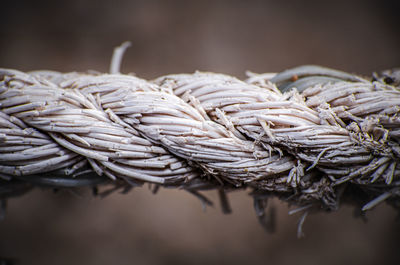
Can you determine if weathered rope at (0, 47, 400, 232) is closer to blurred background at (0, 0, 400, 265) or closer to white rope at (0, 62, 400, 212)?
white rope at (0, 62, 400, 212)

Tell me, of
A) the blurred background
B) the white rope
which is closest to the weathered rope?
Result: the white rope

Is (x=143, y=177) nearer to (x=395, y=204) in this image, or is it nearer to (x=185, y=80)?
(x=185, y=80)

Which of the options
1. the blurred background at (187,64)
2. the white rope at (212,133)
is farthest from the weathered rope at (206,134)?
the blurred background at (187,64)

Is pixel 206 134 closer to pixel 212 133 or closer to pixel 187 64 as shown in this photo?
pixel 212 133

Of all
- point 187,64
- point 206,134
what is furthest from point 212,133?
point 187,64

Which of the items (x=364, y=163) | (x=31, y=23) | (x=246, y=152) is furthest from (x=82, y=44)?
(x=364, y=163)

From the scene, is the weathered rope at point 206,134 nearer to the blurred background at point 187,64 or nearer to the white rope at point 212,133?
the white rope at point 212,133
